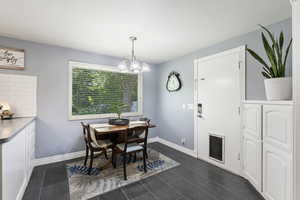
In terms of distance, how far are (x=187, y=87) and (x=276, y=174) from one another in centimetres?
225

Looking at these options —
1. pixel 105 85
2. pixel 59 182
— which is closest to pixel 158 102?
pixel 105 85

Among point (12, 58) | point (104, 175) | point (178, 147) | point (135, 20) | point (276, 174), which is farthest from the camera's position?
point (178, 147)

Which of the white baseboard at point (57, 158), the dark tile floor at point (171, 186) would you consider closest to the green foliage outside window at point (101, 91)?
the white baseboard at point (57, 158)

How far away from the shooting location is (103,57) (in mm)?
3408

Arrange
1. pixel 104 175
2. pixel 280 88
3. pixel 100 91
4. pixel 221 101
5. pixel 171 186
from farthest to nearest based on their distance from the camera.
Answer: pixel 100 91 < pixel 221 101 < pixel 104 175 < pixel 171 186 < pixel 280 88

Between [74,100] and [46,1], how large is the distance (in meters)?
1.95

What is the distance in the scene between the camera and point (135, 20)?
193 centimetres

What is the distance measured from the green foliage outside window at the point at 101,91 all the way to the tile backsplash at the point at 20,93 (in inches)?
27.4

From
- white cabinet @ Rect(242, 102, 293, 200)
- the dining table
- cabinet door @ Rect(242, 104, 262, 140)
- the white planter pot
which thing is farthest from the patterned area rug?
the white planter pot

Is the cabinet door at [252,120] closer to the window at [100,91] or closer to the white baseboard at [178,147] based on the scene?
the white baseboard at [178,147]

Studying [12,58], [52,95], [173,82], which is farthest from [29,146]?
[173,82]

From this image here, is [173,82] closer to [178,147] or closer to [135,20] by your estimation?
[178,147]

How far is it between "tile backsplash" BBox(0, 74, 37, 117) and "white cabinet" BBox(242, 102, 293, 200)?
3.77 m

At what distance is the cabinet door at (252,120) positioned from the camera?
5.97 ft
